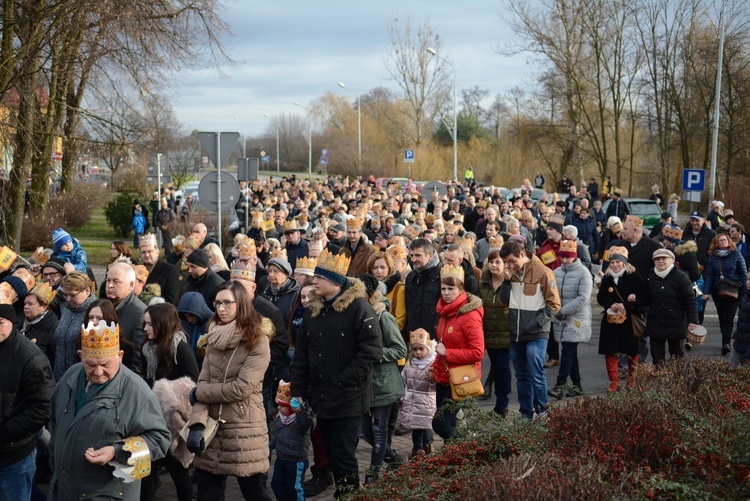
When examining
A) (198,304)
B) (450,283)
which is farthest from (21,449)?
(450,283)

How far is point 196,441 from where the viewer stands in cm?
593

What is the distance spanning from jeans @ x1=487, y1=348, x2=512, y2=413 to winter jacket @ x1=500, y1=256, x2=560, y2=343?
31cm

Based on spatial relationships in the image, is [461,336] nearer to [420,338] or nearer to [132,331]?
[420,338]

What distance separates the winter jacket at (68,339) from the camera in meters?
7.28

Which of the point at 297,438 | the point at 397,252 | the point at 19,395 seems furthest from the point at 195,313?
the point at 397,252

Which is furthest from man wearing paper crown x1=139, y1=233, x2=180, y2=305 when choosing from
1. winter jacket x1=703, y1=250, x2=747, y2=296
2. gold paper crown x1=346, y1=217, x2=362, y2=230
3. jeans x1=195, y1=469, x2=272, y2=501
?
winter jacket x1=703, y1=250, x2=747, y2=296

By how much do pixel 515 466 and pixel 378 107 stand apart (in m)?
82.9

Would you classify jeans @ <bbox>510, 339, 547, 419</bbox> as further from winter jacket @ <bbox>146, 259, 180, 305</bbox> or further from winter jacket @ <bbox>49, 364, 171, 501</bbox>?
winter jacket @ <bbox>49, 364, 171, 501</bbox>

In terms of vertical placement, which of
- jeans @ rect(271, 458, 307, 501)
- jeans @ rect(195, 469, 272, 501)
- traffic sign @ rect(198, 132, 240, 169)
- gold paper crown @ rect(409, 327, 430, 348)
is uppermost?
traffic sign @ rect(198, 132, 240, 169)

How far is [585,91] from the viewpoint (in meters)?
45.2

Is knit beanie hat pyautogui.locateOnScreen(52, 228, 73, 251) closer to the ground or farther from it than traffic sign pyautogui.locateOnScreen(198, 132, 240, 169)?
closer to the ground

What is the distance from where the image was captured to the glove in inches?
233

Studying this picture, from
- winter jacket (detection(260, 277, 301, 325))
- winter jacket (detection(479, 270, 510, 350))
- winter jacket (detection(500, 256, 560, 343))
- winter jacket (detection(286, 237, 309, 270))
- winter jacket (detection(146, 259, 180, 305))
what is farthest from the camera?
winter jacket (detection(286, 237, 309, 270))

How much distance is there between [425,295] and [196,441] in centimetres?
396
